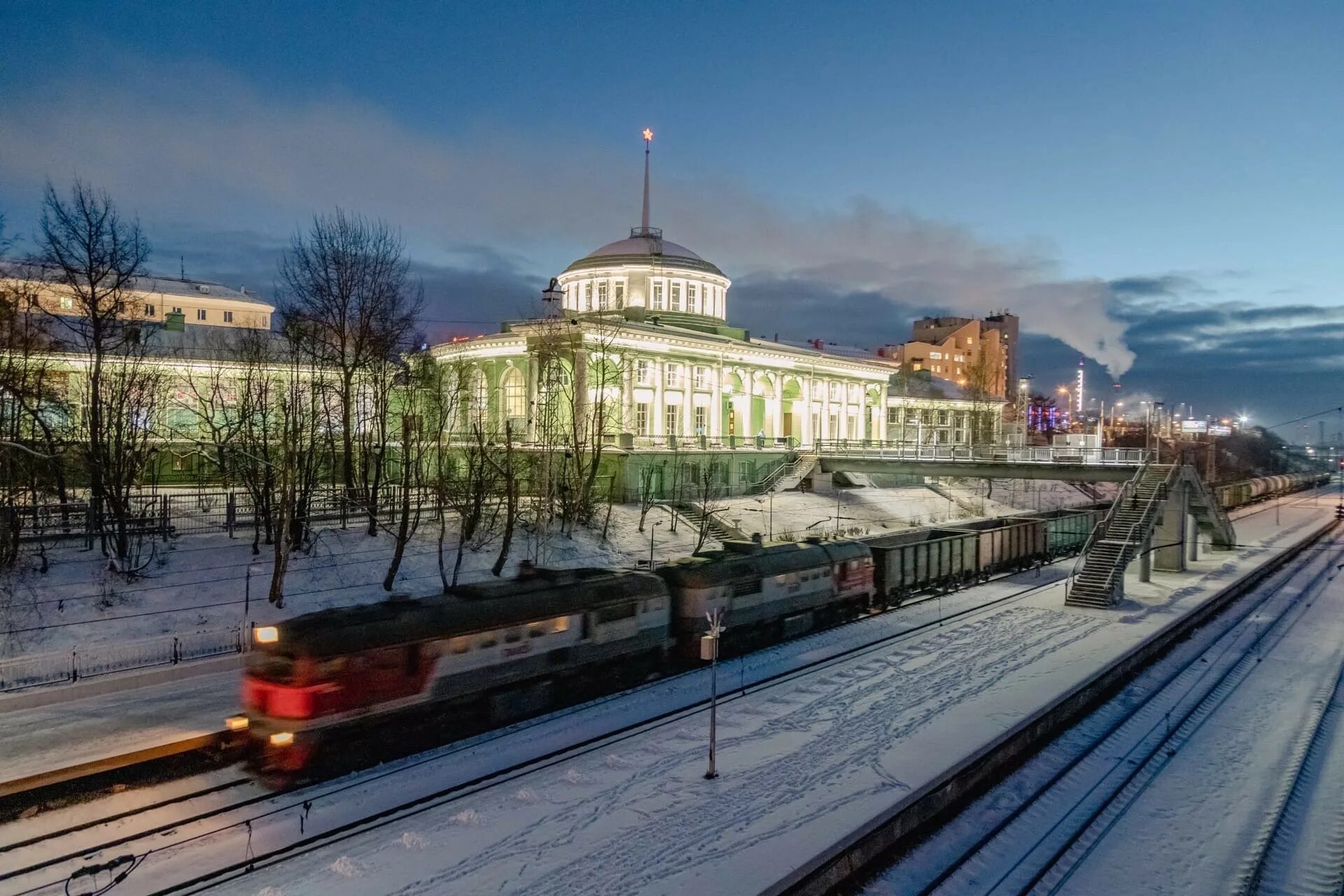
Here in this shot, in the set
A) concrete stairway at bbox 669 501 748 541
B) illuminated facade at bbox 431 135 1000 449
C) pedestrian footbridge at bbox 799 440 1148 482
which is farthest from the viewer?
illuminated facade at bbox 431 135 1000 449

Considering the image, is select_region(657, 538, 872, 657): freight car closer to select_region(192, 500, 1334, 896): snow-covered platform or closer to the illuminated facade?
select_region(192, 500, 1334, 896): snow-covered platform

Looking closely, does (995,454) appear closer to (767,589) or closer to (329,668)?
(767,589)

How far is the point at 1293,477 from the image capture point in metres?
122

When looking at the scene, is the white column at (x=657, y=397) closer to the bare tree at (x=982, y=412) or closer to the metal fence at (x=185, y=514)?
the metal fence at (x=185, y=514)

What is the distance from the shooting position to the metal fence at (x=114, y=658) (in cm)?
1950

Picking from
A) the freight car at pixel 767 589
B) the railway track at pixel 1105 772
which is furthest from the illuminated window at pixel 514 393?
the railway track at pixel 1105 772

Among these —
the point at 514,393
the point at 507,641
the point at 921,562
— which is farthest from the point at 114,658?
the point at 514,393

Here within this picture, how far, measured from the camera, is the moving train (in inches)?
574

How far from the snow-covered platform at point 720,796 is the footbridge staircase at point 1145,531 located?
952 centimetres

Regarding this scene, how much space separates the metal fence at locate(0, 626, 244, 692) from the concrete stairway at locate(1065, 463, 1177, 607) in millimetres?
29037

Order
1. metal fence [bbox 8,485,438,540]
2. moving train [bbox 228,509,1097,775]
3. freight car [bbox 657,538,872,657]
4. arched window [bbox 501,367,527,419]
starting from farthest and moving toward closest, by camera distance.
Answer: arched window [bbox 501,367,527,419]
metal fence [bbox 8,485,438,540]
freight car [bbox 657,538,872,657]
moving train [bbox 228,509,1097,775]

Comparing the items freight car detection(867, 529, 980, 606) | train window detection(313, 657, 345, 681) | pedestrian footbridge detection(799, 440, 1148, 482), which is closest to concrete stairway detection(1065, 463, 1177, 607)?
pedestrian footbridge detection(799, 440, 1148, 482)

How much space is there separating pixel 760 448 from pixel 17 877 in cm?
4957

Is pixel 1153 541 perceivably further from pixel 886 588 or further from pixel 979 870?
pixel 979 870
